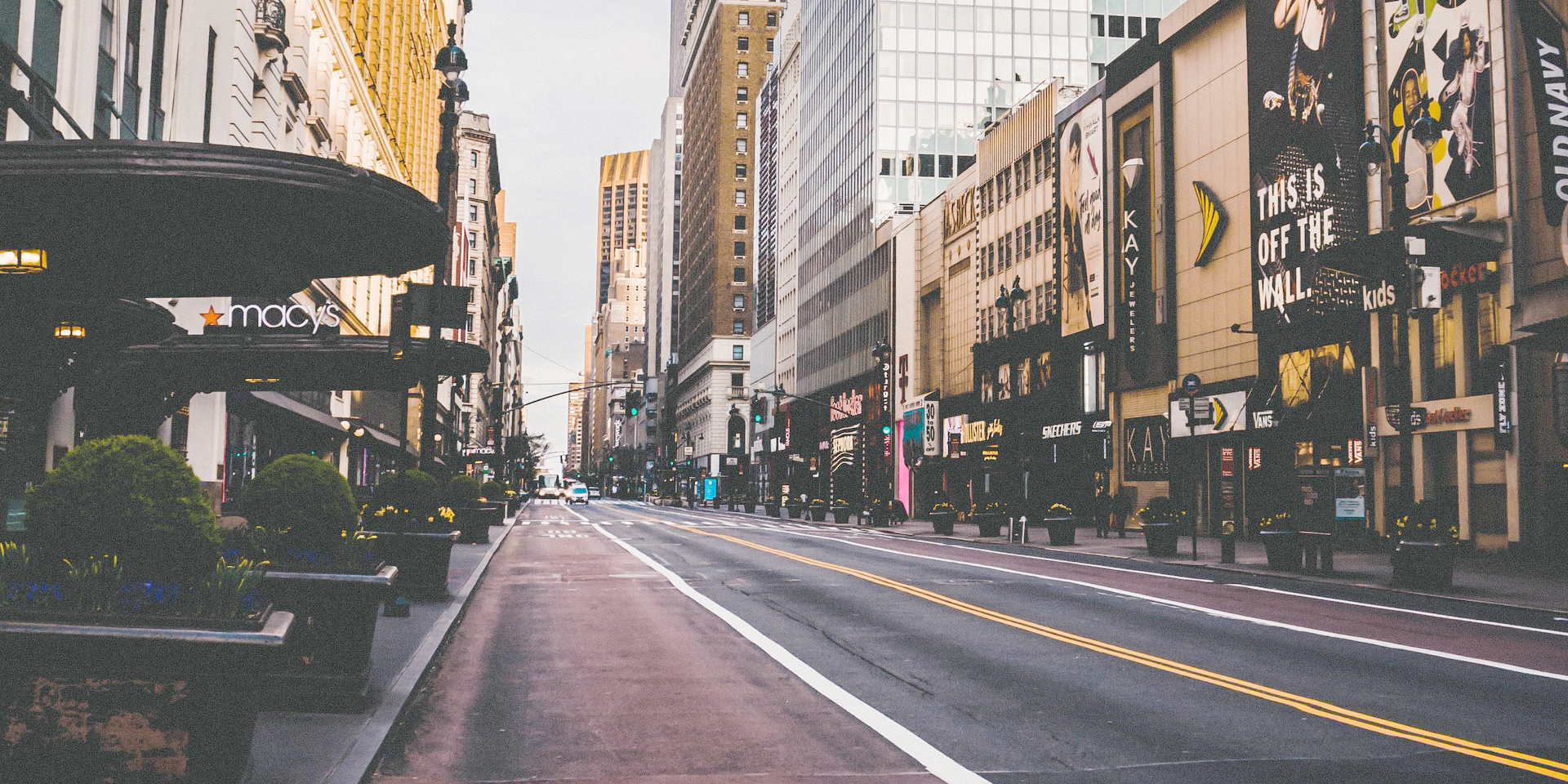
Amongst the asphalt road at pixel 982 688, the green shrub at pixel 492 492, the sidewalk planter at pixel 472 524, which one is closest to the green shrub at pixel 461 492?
the sidewalk planter at pixel 472 524

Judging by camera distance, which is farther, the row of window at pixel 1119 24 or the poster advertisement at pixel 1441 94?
the row of window at pixel 1119 24

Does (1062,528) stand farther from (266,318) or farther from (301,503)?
(301,503)

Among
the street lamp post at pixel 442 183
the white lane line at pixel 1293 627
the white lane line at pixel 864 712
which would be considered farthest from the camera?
the street lamp post at pixel 442 183

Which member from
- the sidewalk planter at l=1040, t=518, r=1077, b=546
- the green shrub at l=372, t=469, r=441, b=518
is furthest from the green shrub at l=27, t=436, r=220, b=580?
the sidewalk planter at l=1040, t=518, r=1077, b=546

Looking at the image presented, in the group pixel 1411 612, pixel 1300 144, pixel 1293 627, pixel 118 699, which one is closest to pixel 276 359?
pixel 118 699

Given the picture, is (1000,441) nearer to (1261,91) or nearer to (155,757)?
(1261,91)

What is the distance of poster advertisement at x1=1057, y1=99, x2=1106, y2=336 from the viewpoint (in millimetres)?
51156

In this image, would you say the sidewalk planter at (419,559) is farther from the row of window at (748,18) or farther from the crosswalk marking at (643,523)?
the row of window at (748,18)

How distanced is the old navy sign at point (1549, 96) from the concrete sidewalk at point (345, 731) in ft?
78.8

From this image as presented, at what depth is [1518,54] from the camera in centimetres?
2931

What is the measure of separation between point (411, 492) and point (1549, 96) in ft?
77.6

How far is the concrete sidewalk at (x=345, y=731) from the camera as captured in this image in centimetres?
684

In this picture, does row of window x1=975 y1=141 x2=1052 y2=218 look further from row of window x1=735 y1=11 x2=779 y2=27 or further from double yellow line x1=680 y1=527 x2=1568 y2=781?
row of window x1=735 y1=11 x2=779 y2=27

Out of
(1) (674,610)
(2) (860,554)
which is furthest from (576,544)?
(1) (674,610)
